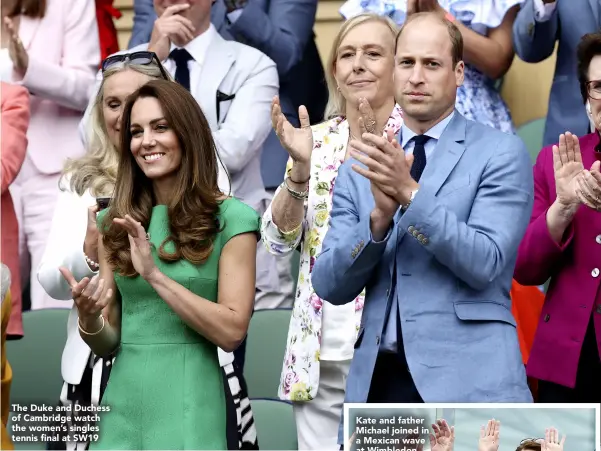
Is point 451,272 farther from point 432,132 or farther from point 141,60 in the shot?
point 141,60

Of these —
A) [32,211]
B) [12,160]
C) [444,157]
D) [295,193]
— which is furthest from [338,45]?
[32,211]

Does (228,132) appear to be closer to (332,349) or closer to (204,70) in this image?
(204,70)

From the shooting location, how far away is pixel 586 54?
15.2 ft

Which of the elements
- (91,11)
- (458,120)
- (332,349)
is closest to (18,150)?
(91,11)

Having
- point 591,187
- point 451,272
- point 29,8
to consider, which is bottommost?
point 451,272

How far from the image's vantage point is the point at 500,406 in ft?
12.3

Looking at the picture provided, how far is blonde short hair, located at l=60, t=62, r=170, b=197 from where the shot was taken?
4.84m

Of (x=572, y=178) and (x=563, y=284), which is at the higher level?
(x=572, y=178)

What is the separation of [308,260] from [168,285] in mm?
810

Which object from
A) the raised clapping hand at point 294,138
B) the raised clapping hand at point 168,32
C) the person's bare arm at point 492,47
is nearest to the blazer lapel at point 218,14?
the raised clapping hand at point 168,32

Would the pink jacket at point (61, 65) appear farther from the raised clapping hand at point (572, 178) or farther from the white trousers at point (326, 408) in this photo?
the raised clapping hand at point (572, 178)

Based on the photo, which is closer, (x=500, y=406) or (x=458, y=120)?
(x=500, y=406)

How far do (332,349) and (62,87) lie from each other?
7.86 ft

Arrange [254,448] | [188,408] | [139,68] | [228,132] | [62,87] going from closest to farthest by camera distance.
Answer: [188,408]
[254,448]
[139,68]
[228,132]
[62,87]
